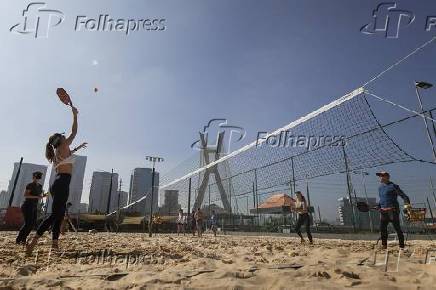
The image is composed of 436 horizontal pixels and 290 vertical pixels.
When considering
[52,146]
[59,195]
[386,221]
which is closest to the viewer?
[59,195]

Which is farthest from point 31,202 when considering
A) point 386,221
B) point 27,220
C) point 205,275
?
point 386,221

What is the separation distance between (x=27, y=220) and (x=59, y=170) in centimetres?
249

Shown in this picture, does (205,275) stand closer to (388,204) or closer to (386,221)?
(386,221)

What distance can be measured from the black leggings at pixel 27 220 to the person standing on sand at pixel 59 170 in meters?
1.80

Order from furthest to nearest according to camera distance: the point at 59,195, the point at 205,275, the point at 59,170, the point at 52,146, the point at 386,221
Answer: the point at 386,221, the point at 52,146, the point at 59,170, the point at 59,195, the point at 205,275

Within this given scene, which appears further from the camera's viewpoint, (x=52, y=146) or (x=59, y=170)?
(x=52, y=146)

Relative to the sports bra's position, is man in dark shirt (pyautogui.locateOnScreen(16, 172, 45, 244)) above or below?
below

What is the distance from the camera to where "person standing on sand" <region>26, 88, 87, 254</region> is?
14.9ft

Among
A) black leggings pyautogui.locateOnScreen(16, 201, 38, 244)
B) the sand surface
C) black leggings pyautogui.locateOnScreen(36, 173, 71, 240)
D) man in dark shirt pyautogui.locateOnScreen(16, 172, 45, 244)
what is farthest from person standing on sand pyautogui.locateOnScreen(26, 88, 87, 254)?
man in dark shirt pyautogui.locateOnScreen(16, 172, 45, 244)

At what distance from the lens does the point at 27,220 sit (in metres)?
6.32

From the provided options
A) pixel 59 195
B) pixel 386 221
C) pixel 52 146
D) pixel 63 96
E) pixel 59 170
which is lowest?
pixel 386 221

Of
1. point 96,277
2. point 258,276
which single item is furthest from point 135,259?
point 258,276

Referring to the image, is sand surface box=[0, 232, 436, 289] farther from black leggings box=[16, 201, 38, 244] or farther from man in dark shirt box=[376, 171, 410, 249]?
man in dark shirt box=[376, 171, 410, 249]

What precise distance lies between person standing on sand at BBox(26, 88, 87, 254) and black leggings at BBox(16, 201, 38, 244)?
1.80 m
